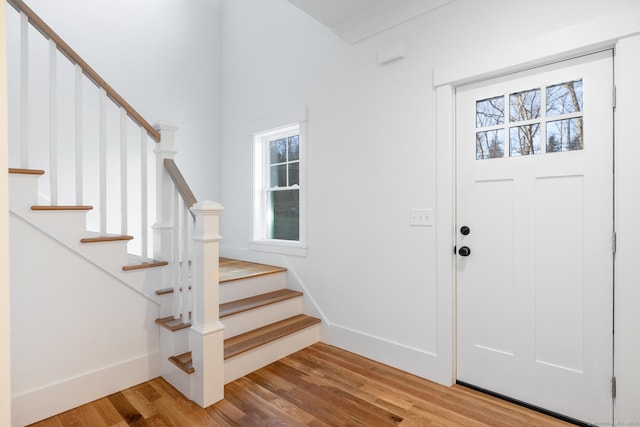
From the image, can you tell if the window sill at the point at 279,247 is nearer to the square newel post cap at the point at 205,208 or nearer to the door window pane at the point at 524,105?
the square newel post cap at the point at 205,208

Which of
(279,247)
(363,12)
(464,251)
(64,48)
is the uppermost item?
(363,12)

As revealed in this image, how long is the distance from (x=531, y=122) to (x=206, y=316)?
227 centimetres

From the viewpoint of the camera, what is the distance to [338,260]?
9.23 ft

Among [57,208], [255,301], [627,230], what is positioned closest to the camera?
[627,230]

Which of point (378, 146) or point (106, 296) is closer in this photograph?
point (106, 296)

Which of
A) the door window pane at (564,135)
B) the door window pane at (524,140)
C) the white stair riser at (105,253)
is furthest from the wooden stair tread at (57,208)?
the door window pane at (564,135)

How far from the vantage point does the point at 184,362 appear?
2.04 metres

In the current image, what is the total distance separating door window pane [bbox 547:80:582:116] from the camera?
1754 millimetres

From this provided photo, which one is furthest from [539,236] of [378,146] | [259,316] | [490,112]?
[259,316]

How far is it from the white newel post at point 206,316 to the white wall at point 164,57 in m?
2.15

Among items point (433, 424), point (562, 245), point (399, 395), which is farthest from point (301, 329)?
point (562, 245)

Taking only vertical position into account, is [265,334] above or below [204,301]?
below

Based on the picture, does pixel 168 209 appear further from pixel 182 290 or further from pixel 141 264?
pixel 182 290

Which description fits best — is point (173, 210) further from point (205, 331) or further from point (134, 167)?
point (134, 167)
